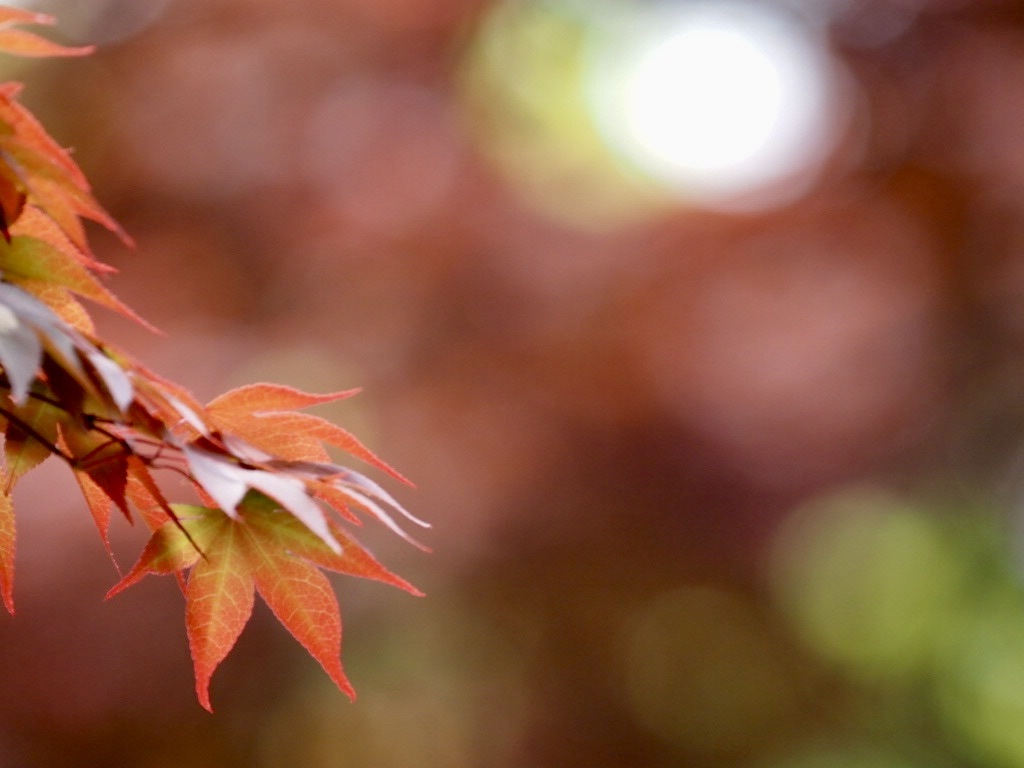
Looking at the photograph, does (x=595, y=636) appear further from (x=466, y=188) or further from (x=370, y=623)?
(x=466, y=188)

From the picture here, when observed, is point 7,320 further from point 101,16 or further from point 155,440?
point 101,16

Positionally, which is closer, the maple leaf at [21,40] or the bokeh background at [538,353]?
the maple leaf at [21,40]

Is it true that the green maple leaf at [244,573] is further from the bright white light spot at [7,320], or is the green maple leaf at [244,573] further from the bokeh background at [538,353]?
the bokeh background at [538,353]

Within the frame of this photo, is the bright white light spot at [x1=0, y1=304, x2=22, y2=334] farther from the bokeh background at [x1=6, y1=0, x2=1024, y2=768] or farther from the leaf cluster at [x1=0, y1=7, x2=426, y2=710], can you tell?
the bokeh background at [x1=6, y1=0, x2=1024, y2=768]

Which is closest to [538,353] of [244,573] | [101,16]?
[101,16]

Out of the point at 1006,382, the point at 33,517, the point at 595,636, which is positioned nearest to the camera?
the point at 33,517

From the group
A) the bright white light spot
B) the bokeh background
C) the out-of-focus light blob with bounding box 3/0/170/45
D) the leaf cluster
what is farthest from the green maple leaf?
the out-of-focus light blob with bounding box 3/0/170/45

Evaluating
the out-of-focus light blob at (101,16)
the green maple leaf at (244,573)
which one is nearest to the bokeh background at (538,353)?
the out-of-focus light blob at (101,16)

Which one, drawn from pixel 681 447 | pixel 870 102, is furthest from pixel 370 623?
pixel 870 102
